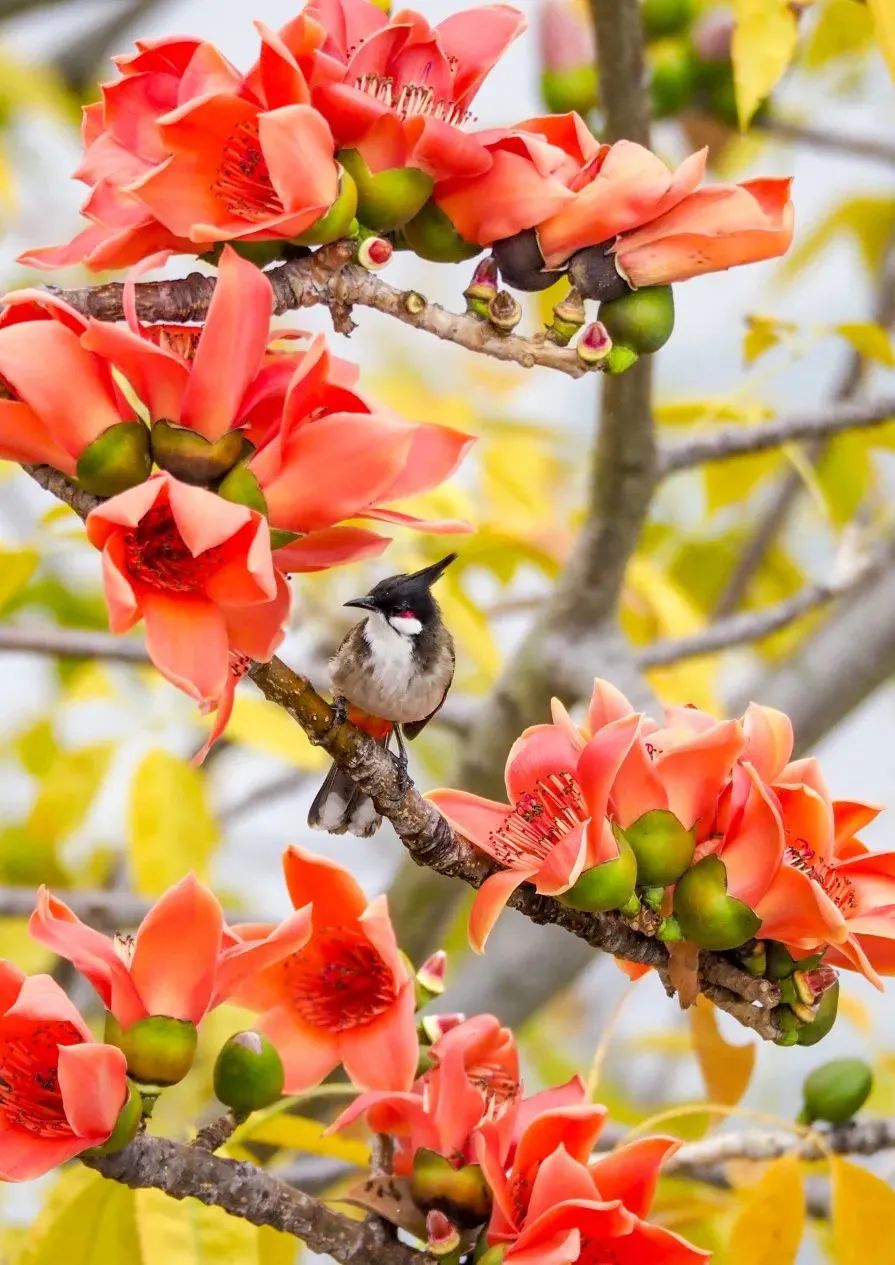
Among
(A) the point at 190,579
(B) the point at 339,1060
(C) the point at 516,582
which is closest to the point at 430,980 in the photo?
(B) the point at 339,1060

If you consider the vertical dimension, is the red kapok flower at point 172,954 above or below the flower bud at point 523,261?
below

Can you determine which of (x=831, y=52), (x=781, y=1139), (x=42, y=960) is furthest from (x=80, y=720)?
(x=781, y=1139)

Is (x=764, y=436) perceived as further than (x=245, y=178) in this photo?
Yes

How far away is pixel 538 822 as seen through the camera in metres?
0.59

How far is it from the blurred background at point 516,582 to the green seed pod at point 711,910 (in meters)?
0.23

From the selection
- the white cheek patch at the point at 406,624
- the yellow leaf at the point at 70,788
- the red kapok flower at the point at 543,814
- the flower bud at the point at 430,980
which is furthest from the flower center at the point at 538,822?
the yellow leaf at the point at 70,788

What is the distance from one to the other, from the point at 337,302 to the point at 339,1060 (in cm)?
31

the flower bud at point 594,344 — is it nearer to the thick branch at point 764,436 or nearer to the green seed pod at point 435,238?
the green seed pod at point 435,238

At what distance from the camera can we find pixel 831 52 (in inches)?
58.4

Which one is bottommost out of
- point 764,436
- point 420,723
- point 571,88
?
point 420,723

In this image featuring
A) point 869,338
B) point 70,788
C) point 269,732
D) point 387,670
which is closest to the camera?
point 387,670

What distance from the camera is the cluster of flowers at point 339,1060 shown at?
1.81 ft

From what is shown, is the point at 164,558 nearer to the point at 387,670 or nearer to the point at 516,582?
the point at 387,670

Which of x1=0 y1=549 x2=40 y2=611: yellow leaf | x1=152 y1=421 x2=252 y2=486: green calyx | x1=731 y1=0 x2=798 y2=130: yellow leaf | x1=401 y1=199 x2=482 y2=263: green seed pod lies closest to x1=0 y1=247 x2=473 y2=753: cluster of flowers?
x1=152 y1=421 x2=252 y2=486: green calyx
